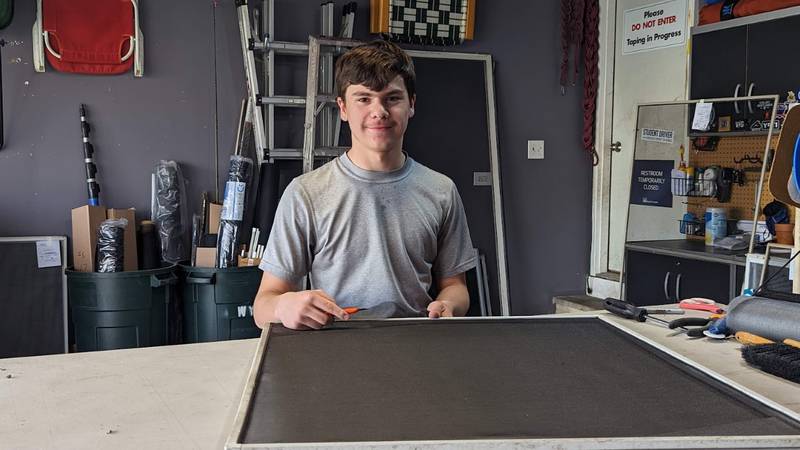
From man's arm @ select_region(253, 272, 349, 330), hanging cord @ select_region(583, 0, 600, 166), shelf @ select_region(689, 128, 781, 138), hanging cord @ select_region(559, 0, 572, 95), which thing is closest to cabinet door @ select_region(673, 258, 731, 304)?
shelf @ select_region(689, 128, 781, 138)

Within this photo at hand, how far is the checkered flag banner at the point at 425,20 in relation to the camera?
442cm

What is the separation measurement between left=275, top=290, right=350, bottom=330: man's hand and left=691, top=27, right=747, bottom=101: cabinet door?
3271 millimetres

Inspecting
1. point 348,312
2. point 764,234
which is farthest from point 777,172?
point 764,234

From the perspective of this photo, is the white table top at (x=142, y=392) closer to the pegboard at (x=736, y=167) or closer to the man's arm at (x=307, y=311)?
the man's arm at (x=307, y=311)

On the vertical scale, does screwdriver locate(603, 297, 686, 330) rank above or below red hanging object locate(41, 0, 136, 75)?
below

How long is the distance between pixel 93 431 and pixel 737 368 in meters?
1.12

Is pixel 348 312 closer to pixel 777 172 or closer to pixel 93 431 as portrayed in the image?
pixel 93 431

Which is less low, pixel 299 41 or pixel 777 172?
pixel 299 41

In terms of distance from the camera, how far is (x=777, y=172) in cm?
171

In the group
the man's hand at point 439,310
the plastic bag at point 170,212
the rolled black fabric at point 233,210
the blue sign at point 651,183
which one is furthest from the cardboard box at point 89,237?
the blue sign at point 651,183

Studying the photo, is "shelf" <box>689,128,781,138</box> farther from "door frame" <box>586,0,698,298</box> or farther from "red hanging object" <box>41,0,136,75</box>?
"red hanging object" <box>41,0,136,75</box>

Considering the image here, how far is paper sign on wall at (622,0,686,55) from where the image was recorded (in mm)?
4562

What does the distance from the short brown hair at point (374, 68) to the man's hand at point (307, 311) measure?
0.63 meters

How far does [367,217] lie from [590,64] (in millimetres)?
3518
